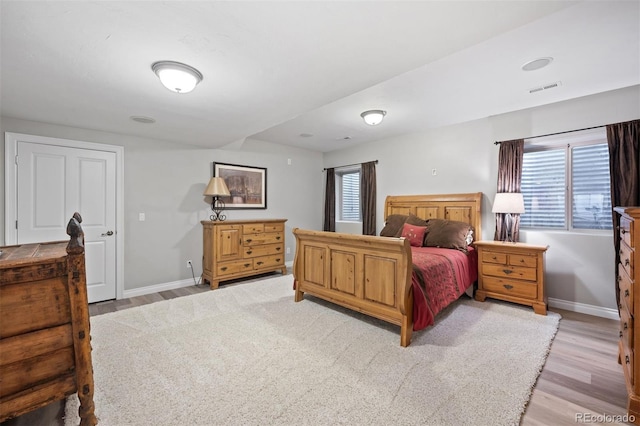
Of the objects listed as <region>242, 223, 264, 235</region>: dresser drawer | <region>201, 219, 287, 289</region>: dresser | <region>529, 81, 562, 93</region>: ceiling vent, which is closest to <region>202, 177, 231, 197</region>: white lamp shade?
<region>201, 219, 287, 289</region>: dresser

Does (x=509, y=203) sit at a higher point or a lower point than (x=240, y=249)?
higher

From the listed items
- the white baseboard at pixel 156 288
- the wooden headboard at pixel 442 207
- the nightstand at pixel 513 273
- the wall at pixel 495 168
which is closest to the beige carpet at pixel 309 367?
the nightstand at pixel 513 273

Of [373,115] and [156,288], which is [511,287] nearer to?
[373,115]

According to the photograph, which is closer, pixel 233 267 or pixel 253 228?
pixel 233 267

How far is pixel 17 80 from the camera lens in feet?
7.23

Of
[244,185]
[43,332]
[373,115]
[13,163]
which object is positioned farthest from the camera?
[244,185]

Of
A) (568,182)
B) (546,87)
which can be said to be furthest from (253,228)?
(568,182)

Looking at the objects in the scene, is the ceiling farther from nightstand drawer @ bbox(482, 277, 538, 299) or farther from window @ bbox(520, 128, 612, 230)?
nightstand drawer @ bbox(482, 277, 538, 299)

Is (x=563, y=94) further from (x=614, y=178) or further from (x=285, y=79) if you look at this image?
(x=285, y=79)

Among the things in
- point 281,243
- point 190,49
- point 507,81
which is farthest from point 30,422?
point 507,81

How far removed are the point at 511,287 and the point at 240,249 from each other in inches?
148

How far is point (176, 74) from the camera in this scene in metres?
2.02

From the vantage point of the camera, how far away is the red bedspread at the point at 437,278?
245 centimetres

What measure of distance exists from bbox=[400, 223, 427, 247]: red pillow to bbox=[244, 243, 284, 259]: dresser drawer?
7.21 ft
